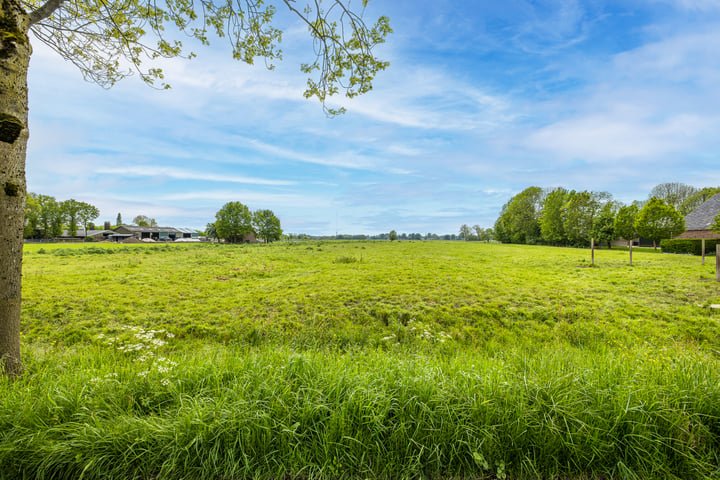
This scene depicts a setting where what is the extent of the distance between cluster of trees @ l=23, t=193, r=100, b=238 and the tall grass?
67013 mm

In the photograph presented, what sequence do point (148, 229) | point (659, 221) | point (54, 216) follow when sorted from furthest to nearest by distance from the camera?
point (148, 229), point (54, 216), point (659, 221)

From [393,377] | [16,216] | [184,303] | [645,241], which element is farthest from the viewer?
[645,241]

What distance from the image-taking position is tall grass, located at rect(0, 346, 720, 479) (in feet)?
6.34

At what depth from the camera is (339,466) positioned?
190 centimetres

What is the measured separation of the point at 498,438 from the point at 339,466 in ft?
4.24

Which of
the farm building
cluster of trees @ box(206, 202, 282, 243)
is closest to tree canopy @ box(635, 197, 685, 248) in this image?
cluster of trees @ box(206, 202, 282, 243)

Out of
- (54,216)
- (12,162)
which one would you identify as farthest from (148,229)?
(12,162)

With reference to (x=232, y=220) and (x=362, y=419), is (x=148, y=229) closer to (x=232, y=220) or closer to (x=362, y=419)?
(x=232, y=220)

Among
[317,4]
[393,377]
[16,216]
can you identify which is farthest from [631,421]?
[16,216]

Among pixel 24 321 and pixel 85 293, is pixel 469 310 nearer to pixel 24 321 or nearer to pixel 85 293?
pixel 24 321

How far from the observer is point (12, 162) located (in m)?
2.75

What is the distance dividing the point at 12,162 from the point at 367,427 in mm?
4524

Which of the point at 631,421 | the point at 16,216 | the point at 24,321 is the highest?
the point at 16,216

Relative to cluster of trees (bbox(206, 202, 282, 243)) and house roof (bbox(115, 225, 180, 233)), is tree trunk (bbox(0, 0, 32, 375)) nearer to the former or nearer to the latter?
cluster of trees (bbox(206, 202, 282, 243))
